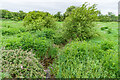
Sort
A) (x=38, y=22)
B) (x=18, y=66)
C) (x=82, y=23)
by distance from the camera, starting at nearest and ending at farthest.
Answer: (x=18, y=66), (x=82, y=23), (x=38, y=22)

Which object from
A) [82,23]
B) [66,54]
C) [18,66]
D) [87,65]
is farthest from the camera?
[82,23]

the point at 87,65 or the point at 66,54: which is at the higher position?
the point at 66,54

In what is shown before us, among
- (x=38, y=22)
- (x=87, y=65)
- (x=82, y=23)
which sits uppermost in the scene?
(x=38, y=22)

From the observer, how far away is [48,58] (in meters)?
3.95

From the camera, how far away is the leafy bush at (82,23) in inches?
186

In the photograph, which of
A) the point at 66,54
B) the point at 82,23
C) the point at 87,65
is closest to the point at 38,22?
the point at 82,23

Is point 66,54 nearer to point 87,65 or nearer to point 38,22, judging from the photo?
point 87,65

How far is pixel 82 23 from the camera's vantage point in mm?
4797

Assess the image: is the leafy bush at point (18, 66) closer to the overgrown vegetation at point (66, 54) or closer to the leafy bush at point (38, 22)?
the overgrown vegetation at point (66, 54)

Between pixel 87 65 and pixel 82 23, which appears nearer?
pixel 87 65

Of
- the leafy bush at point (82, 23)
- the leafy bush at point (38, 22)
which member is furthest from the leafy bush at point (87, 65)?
the leafy bush at point (38, 22)

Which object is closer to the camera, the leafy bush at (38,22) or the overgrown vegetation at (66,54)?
the overgrown vegetation at (66,54)

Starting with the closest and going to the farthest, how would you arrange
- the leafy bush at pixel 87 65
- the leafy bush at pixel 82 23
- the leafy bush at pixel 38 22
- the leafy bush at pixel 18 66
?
the leafy bush at pixel 18 66
the leafy bush at pixel 87 65
the leafy bush at pixel 82 23
the leafy bush at pixel 38 22

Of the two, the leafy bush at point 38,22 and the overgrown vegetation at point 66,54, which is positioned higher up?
the leafy bush at point 38,22
